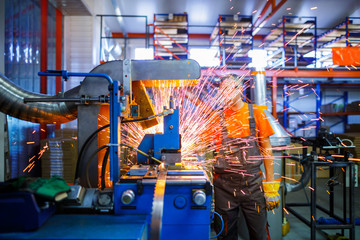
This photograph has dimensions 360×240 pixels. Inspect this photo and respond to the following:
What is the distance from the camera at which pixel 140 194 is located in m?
1.51

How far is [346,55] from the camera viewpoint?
21.6 ft

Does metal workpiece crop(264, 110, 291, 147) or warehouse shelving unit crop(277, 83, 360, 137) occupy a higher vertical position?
warehouse shelving unit crop(277, 83, 360, 137)

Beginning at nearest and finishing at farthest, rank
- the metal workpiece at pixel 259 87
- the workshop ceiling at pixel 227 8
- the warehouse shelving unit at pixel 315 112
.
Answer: the metal workpiece at pixel 259 87 < the workshop ceiling at pixel 227 8 < the warehouse shelving unit at pixel 315 112

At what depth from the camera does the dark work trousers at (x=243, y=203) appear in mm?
2328

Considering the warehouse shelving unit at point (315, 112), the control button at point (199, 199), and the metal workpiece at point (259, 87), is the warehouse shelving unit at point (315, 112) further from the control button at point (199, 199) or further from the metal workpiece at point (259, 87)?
the control button at point (199, 199)

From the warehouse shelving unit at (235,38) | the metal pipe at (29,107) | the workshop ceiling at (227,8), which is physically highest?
the workshop ceiling at (227,8)

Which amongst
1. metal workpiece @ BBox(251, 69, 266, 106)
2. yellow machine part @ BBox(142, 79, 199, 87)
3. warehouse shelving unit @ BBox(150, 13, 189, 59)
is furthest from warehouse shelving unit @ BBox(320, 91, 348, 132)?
yellow machine part @ BBox(142, 79, 199, 87)

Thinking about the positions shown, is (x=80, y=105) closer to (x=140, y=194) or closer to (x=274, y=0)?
(x=140, y=194)

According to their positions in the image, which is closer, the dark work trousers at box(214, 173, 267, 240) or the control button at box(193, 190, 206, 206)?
the control button at box(193, 190, 206, 206)

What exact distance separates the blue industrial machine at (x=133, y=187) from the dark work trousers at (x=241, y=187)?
782 millimetres

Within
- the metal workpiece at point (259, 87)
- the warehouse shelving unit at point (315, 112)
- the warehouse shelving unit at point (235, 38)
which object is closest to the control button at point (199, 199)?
the metal workpiece at point (259, 87)

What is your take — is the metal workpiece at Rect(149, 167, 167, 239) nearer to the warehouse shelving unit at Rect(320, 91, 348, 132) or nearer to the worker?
the worker

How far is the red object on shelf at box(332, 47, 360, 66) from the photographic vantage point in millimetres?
6543

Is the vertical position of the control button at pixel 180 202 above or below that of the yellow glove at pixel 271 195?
above
